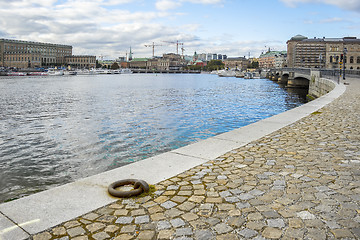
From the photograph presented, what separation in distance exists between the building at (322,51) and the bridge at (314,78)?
70368 mm

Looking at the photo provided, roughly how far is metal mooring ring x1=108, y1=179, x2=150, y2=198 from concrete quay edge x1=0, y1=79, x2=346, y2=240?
0.34 feet

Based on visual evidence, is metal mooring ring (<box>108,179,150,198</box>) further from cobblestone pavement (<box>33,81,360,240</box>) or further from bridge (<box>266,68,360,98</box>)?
bridge (<box>266,68,360,98</box>)

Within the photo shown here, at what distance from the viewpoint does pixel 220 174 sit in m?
5.88

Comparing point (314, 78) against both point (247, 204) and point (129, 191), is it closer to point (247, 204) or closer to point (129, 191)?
point (247, 204)

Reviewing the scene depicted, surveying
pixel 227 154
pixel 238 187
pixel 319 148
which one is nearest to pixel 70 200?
pixel 238 187

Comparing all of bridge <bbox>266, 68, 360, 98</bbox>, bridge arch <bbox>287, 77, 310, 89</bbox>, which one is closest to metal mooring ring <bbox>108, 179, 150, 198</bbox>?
bridge <bbox>266, 68, 360, 98</bbox>

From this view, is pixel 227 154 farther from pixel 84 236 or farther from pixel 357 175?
pixel 84 236

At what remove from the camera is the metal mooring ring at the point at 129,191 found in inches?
189

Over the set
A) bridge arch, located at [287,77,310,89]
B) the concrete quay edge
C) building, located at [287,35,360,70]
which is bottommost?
the concrete quay edge

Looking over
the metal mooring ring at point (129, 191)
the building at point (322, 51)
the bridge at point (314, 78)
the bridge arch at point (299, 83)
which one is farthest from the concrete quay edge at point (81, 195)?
the building at point (322, 51)

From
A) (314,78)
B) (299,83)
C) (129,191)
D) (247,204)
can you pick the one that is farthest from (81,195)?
(299,83)

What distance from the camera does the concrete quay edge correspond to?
398 cm

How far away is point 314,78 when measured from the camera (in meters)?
40.2

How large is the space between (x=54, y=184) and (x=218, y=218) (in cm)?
585
